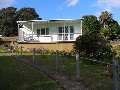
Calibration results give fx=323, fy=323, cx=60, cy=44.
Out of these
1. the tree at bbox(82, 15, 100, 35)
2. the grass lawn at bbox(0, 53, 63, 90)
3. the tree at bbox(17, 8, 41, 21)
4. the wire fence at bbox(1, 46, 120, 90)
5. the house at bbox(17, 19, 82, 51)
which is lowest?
the grass lawn at bbox(0, 53, 63, 90)

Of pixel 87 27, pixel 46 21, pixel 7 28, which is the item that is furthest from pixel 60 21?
pixel 7 28

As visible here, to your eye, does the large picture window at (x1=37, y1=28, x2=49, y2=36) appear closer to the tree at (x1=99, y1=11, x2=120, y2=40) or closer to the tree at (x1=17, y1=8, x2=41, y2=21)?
the tree at (x1=99, y1=11, x2=120, y2=40)

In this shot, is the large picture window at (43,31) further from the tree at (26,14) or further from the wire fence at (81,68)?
the tree at (26,14)

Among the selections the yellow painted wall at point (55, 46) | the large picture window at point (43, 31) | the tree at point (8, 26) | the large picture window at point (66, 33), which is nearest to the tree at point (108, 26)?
the large picture window at point (66, 33)

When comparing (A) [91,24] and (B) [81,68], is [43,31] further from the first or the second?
(B) [81,68]

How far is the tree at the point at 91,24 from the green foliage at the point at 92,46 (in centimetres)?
2943

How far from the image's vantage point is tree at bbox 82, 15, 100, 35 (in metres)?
52.6

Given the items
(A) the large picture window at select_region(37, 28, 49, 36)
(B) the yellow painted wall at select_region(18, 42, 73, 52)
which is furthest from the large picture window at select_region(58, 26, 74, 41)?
(B) the yellow painted wall at select_region(18, 42, 73, 52)

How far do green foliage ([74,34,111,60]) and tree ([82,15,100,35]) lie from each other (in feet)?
96.6

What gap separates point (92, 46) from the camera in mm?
22297

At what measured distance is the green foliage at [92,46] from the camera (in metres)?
22.2

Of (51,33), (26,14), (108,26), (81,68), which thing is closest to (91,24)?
(108,26)

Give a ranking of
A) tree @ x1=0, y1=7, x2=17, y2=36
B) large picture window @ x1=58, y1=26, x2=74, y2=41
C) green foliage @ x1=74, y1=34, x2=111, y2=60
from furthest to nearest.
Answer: tree @ x1=0, y1=7, x2=17, y2=36 → large picture window @ x1=58, y1=26, x2=74, y2=41 → green foliage @ x1=74, y1=34, x2=111, y2=60

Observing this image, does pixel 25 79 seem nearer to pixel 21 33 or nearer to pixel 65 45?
pixel 65 45
